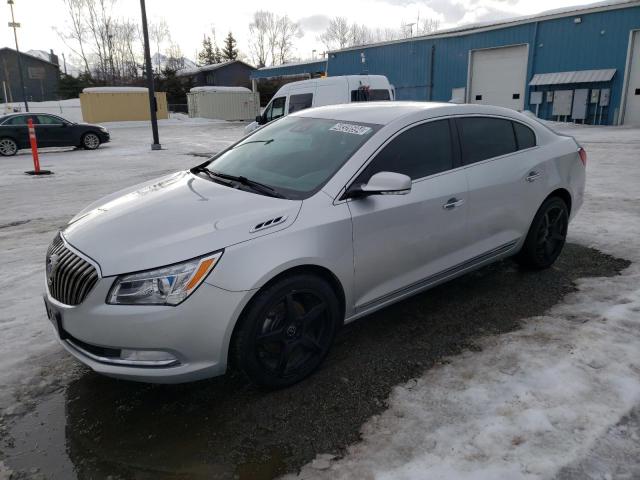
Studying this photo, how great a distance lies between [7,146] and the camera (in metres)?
16.5

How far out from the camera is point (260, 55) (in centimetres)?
8088

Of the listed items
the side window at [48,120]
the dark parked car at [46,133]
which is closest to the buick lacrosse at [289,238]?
the dark parked car at [46,133]

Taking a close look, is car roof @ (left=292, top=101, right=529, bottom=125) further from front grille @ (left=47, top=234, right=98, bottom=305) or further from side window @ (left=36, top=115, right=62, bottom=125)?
side window @ (left=36, top=115, right=62, bottom=125)

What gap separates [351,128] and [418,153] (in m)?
0.51

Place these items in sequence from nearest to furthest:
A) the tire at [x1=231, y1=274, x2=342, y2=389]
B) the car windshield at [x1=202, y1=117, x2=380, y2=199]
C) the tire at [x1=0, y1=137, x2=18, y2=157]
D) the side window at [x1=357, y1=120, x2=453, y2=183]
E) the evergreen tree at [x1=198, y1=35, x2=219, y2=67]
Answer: the tire at [x1=231, y1=274, x2=342, y2=389] → the car windshield at [x1=202, y1=117, x2=380, y2=199] → the side window at [x1=357, y1=120, x2=453, y2=183] → the tire at [x1=0, y1=137, x2=18, y2=157] → the evergreen tree at [x1=198, y1=35, x2=219, y2=67]

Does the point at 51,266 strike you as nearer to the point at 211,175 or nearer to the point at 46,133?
the point at 211,175

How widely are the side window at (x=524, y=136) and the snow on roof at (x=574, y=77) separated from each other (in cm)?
2055

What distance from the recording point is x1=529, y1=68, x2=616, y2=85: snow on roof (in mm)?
21500

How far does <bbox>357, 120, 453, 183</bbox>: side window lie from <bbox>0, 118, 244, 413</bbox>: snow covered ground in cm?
251

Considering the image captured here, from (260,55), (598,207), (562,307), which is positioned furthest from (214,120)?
(260,55)

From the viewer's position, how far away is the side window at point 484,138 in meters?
3.91

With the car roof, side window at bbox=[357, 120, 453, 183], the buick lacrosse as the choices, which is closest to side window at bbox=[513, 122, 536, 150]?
the buick lacrosse

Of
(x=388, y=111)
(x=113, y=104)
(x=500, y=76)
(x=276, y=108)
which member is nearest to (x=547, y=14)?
(x=500, y=76)

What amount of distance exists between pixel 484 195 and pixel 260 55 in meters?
83.2
